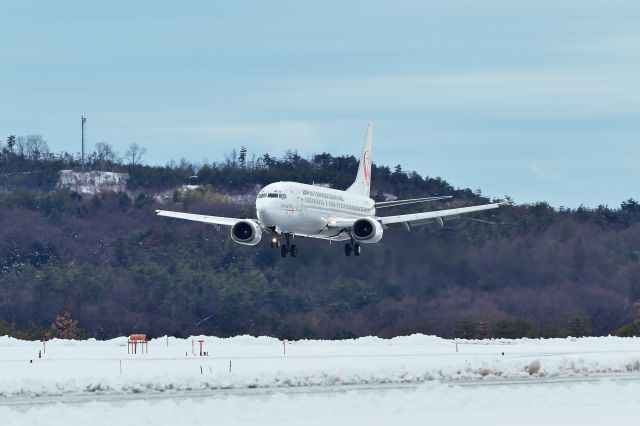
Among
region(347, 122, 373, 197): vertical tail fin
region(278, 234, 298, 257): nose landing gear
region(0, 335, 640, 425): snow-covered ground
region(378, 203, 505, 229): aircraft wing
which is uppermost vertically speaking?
region(347, 122, 373, 197): vertical tail fin

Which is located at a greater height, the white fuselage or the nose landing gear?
the white fuselage

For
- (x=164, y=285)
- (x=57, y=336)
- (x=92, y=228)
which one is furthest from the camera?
(x=92, y=228)

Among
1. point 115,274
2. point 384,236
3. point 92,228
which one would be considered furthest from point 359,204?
point 92,228

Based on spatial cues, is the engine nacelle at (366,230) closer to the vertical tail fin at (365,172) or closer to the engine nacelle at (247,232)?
the engine nacelle at (247,232)

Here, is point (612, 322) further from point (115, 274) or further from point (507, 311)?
point (115, 274)

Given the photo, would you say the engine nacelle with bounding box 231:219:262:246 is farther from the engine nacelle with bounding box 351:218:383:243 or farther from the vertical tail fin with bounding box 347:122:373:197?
the vertical tail fin with bounding box 347:122:373:197

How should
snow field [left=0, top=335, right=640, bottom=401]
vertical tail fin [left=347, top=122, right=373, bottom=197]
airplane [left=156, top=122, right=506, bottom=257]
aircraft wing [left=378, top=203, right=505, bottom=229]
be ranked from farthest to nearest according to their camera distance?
vertical tail fin [left=347, top=122, right=373, bottom=197] < aircraft wing [left=378, top=203, right=505, bottom=229] < airplane [left=156, top=122, right=506, bottom=257] < snow field [left=0, top=335, right=640, bottom=401]

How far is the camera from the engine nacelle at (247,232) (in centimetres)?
8944

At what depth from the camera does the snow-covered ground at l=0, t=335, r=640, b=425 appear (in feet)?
148

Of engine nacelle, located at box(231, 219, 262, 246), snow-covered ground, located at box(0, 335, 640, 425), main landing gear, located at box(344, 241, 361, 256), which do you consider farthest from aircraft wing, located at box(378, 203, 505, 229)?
snow-covered ground, located at box(0, 335, 640, 425)

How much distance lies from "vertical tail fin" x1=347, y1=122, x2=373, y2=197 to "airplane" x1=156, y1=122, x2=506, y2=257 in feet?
22.5

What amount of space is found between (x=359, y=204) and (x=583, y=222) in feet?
80.6

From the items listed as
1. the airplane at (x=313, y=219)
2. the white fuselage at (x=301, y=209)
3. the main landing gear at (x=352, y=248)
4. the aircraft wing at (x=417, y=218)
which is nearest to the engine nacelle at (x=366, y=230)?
the airplane at (x=313, y=219)

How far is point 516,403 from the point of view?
48.8m
